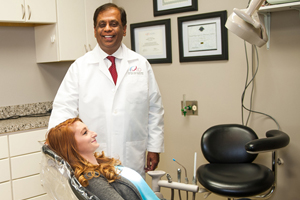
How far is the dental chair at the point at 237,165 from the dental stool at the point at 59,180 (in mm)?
893

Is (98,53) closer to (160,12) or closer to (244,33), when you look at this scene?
(244,33)

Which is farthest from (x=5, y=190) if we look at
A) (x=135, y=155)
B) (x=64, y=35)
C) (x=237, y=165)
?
(x=237, y=165)

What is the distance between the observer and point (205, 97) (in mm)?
2537

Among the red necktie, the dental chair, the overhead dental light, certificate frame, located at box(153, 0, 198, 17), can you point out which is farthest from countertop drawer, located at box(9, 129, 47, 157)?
the overhead dental light

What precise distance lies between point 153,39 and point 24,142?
1316 mm

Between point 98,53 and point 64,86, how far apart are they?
261 mm

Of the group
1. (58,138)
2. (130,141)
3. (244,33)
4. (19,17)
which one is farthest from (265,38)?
(19,17)

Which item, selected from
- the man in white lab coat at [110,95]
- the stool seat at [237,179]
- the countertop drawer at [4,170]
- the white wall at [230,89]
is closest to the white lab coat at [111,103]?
the man in white lab coat at [110,95]

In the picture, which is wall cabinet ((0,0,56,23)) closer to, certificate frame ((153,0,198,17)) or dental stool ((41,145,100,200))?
certificate frame ((153,0,198,17))

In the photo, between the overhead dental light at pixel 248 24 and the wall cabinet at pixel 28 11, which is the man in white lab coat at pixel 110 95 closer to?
the overhead dental light at pixel 248 24

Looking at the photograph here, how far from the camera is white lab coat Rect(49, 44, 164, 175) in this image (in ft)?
5.77

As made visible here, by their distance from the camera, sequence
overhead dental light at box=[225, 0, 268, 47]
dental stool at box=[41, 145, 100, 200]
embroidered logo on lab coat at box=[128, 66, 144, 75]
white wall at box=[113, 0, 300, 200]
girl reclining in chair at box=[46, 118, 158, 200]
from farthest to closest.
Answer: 1. white wall at box=[113, 0, 300, 200]
2. embroidered logo on lab coat at box=[128, 66, 144, 75]
3. overhead dental light at box=[225, 0, 268, 47]
4. girl reclining in chair at box=[46, 118, 158, 200]
5. dental stool at box=[41, 145, 100, 200]

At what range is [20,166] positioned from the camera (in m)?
2.44

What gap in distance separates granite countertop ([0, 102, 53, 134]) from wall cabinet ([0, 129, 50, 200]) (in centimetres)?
5
